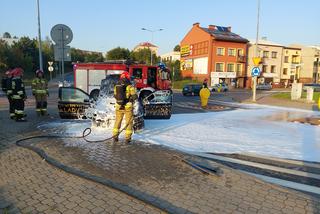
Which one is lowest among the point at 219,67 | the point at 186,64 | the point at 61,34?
the point at 61,34

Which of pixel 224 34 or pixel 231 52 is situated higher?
pixel 224 34

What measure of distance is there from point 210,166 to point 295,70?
65031 millimetres

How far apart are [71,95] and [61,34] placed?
2.04m

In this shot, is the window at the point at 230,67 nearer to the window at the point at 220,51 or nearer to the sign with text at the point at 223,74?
the sign with text at the point at 223,74

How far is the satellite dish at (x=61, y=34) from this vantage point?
9.06 metres

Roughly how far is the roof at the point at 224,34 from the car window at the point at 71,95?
44.3 meters

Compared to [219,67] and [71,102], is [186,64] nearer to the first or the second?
[219,67]

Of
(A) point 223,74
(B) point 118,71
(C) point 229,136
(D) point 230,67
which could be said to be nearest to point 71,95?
(C) point 229,136

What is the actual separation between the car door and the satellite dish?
163 cm

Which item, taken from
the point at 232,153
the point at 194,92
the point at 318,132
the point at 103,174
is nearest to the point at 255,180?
the point at 232,153

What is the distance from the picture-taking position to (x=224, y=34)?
2133 inches

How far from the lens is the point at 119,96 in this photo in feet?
22.5

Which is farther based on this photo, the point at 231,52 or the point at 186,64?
the point at 186,64

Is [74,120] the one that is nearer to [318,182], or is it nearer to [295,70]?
[318,182]
